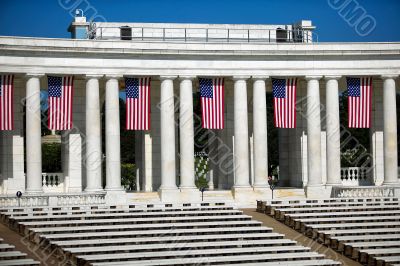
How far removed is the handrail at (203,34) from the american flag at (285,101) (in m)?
9.14

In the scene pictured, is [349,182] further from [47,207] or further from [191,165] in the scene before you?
[47,207]

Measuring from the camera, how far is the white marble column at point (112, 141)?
94125 mm

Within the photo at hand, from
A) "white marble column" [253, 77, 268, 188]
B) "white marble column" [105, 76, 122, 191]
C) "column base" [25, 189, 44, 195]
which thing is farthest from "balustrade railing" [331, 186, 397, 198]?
"column base" [25, 189, 44, 195]

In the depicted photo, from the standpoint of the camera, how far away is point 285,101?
99.3 metres

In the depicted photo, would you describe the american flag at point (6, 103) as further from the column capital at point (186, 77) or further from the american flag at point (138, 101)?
the column capital at point (186, 77)

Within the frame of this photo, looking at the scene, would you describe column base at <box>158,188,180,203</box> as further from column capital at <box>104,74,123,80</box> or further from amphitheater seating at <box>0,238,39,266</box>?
amphitheater seating at <box>0,238,39,266</box>

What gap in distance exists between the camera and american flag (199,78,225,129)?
320 feet

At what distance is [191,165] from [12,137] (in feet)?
67.6

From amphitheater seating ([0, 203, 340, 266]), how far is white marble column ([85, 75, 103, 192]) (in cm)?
728

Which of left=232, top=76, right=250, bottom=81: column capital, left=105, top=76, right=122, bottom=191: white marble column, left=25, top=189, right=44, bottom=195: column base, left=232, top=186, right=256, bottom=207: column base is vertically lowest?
left=232, top=186, right=256, bottom=207: column base

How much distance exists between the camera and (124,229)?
74.6 meters

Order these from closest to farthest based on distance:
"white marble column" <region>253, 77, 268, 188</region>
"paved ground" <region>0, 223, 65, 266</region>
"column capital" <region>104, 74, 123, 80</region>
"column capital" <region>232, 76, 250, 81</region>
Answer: "paved ground" <region>0, 223, 65, 266</region> → "column capital" <region>104, 74, 123, 80</region> → "white marble column" <region>253, 77, 268, 188</region> → "column capital" <region>232, 76, 250, 81</region>

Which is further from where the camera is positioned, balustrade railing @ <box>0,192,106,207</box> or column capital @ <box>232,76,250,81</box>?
column capital @ <box>232,76,250,81</box>

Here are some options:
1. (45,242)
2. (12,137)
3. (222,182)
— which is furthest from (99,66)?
(45,242)
